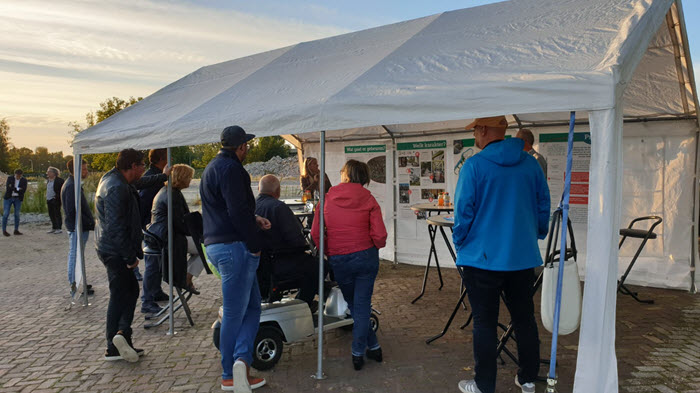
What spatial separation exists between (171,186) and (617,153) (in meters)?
4.15

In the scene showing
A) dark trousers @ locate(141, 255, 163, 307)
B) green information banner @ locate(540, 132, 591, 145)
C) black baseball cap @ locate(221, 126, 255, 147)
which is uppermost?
green information banner @ locate(540, 132, 591, 145)

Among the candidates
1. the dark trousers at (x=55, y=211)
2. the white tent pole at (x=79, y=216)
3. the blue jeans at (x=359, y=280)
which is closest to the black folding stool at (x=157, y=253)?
the white tent pole at (x=79, y=216)

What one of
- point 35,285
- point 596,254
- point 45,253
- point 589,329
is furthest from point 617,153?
point 45,253

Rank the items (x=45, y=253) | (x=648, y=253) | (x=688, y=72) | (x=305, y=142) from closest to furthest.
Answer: (x=688, y=72) < (x=648, y=253) < (x=305, y=142) < (x=45, y=253)

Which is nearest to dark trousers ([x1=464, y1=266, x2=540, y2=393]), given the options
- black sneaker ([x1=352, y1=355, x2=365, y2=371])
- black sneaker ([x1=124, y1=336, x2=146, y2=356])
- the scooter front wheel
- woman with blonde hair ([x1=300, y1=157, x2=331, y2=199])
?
black sneaker ([x1=352, y1=355, x2=365, y2=371])

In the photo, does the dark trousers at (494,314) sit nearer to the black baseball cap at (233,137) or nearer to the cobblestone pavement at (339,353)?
the cobblestone pavement at (339,353)

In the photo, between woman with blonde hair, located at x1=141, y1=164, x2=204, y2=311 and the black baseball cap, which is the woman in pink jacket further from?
woman with blonde hair, located at x1=141, y1=164, x2=204, y2=311

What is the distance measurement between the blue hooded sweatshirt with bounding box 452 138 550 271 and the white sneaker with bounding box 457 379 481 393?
2.99 ft

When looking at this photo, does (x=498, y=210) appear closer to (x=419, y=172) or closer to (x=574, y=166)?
(x=574, y=166)

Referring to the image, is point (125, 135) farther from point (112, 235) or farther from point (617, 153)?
point (617, 153)

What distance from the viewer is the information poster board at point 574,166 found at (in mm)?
6750

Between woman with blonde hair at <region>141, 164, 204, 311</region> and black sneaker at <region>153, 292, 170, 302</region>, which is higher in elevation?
woman with blonde hair at <region>141, 164, 204, 311</region>

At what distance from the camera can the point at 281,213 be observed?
4492 millimetres

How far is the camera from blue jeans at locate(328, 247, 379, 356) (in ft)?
13.2
